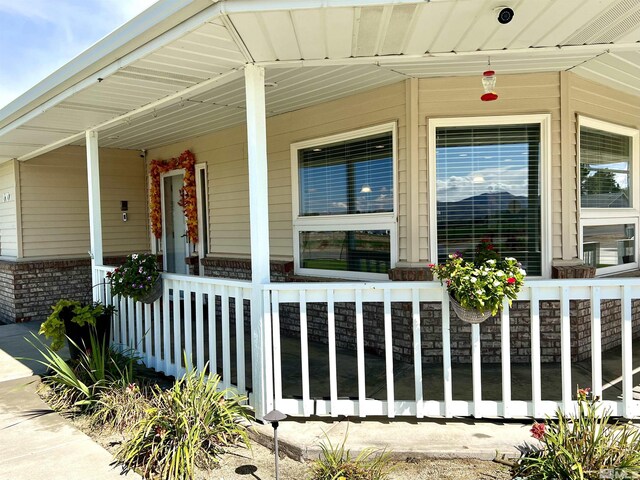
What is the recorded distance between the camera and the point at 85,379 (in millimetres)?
4008

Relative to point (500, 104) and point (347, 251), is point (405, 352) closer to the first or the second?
point (347, 251)

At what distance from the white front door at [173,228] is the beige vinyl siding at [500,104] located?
4.55 meters

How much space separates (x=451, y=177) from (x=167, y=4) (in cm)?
282

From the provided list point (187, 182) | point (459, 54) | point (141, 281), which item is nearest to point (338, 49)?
point (459, 54)

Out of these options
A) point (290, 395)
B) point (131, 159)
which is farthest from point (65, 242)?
point (290, 395)

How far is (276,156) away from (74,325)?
2.88 metres

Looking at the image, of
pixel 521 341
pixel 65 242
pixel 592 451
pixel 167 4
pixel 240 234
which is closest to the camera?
pixel 592 451

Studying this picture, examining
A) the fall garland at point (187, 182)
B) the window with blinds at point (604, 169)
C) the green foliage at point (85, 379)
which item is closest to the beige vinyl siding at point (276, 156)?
the fall garland at point (187, 182)

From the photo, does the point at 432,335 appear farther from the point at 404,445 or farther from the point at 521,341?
the point at 404,445

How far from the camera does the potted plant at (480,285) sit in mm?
2885

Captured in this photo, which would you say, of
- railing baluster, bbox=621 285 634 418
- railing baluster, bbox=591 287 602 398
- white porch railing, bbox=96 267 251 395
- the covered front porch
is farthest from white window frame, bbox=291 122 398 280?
railing baluster, bbox=621 285 634 418

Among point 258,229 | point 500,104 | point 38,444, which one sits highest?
point 500,104

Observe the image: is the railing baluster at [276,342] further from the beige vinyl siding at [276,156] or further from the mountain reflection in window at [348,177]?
the mountain reflection in window at [348,177]

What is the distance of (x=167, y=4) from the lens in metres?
2.74
